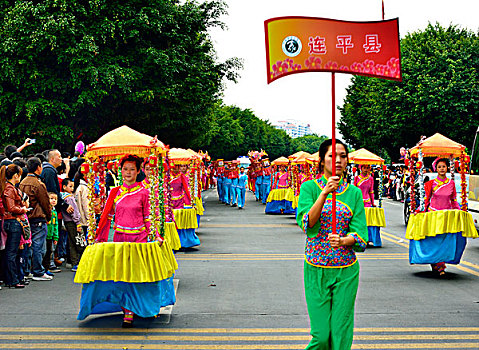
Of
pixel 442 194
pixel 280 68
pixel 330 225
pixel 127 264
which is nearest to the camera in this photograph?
pixel 330 225

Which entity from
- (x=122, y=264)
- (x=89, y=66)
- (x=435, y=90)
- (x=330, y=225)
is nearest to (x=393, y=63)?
(x=330, y=225)

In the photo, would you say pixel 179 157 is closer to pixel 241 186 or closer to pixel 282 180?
pixel 282 180

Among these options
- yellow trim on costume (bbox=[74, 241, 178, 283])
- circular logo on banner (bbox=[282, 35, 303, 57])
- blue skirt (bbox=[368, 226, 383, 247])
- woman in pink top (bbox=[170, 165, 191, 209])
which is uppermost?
circular logo on banner (bbox=[282, 35, 303, 57])

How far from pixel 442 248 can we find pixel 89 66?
45.4ft

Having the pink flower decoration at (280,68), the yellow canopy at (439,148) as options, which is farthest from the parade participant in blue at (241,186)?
the pink flower decoration at (280,68)

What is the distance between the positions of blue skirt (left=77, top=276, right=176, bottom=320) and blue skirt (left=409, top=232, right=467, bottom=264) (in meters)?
5.14

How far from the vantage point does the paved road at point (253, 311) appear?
22.2 ft

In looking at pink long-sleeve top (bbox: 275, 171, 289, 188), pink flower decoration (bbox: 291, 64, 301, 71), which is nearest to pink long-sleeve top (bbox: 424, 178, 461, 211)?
pink flower decoration (bbox: 291, 64, 301, 71)

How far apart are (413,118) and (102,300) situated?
32.1 m

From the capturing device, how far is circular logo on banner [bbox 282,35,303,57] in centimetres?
529

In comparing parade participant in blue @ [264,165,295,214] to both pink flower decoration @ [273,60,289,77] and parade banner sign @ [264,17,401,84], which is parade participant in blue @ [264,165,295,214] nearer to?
parade banner sign @ [264,17,401,84]

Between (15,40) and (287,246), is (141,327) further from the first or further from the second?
(15,40)

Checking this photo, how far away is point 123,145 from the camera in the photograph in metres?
8.14

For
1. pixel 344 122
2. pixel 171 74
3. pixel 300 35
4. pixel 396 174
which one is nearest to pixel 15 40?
pixel 171 74
